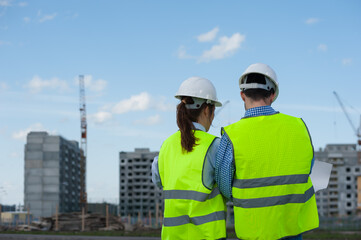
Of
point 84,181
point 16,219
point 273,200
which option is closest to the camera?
point 273,200

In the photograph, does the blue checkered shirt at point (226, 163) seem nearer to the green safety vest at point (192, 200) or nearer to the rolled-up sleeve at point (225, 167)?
the rolled-up sleeve at point (225, 167)

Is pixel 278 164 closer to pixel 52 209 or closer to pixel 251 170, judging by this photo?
pixel 251 170

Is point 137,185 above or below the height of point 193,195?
above

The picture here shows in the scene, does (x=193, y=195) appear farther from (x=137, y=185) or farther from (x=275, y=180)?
(x=137, y=185)

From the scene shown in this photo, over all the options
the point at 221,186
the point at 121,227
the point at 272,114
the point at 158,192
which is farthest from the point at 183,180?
the point at 158,192

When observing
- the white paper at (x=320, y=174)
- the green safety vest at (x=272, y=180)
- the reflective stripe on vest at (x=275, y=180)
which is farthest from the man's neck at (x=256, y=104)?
the white paper at (x=320, y=174)

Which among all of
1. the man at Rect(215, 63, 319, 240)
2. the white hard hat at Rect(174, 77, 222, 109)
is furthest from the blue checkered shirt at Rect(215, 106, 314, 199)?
the white hard hat at Rect(174, 77, 222, 109)

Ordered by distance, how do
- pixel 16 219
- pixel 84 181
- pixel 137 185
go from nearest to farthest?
1. pixel 16 219
2. pixel 84 181
3. pixel 137 185

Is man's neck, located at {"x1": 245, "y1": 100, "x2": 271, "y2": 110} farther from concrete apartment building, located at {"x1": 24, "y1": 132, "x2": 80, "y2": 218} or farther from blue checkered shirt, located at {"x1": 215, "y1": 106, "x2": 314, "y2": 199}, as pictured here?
concrete apartment building, located at {"x1": 24, "y1": 132, "x2": 80, "y2": 218}

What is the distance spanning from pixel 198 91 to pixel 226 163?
727 millimetres

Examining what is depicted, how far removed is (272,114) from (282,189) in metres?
0.52

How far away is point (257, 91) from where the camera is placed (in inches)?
141

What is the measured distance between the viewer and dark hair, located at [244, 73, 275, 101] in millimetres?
3561

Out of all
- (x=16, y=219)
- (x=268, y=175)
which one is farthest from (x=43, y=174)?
(x=268, y=175)
